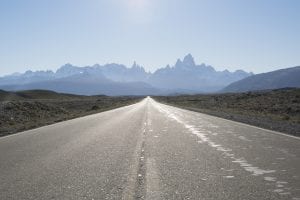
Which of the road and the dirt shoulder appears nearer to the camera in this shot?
the road

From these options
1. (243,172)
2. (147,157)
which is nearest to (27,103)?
(147,157)

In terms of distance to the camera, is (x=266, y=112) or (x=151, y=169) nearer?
(x=151, y=169)

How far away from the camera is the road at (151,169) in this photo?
292 inches

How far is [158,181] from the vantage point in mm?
8422

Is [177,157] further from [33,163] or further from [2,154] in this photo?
[2,154]

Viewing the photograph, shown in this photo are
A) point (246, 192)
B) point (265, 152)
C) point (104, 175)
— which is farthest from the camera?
point (265, 152)

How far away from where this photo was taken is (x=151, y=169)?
9.84 metres

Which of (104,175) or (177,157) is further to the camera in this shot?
(177,157)

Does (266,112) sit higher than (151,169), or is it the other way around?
(151,169)

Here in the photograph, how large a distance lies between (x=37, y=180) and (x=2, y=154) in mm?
4723

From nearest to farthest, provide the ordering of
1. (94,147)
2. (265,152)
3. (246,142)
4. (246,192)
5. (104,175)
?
(246,192), (104,175), (265,152), (94,147), (246,142)

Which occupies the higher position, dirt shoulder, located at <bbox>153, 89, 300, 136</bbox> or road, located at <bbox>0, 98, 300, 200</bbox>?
road, located at <bbox>0, 98, 300, 200</bbox>

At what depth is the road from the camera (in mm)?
7426

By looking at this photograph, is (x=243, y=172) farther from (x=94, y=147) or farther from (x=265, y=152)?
(x=94, y=147)
